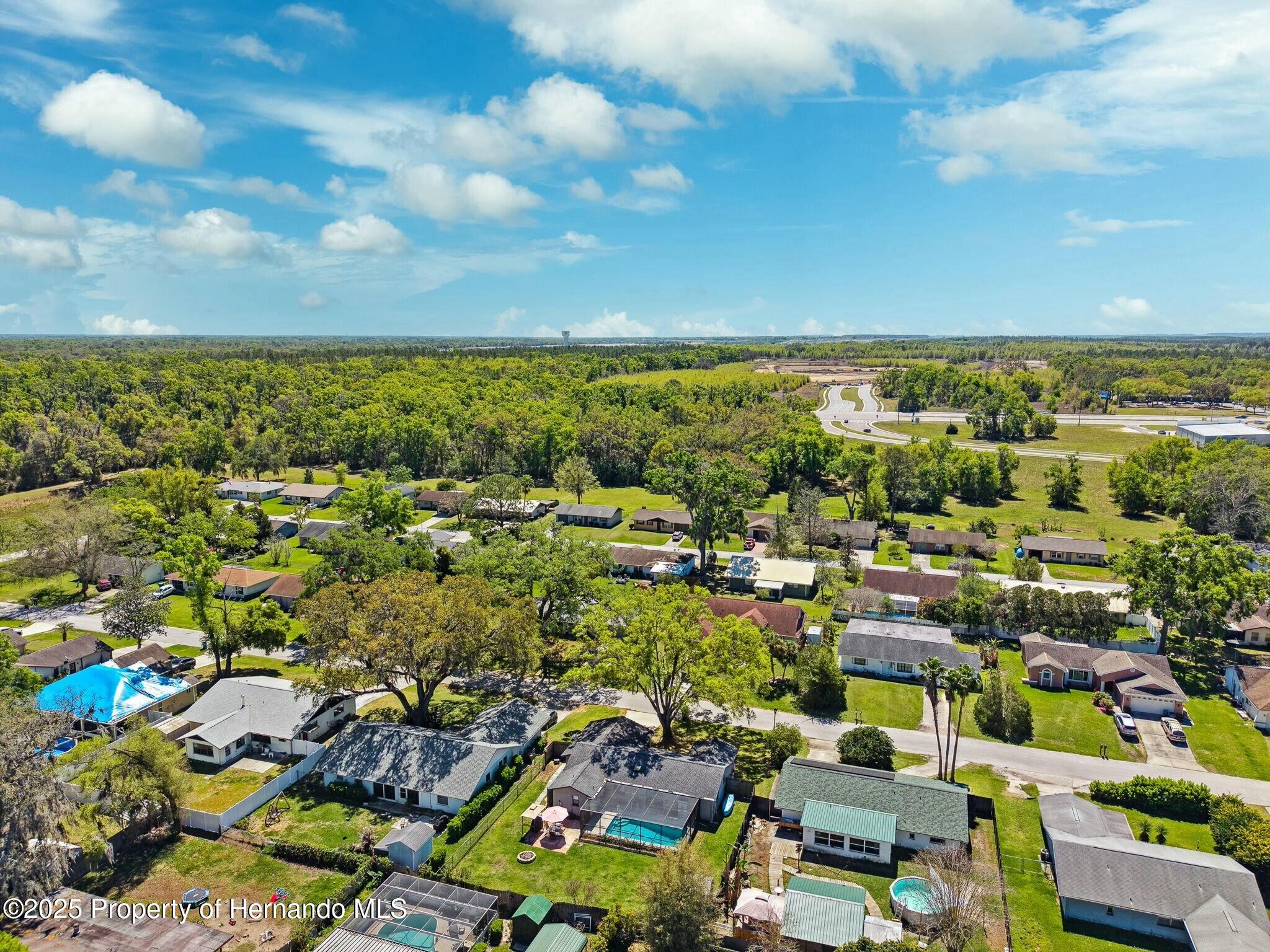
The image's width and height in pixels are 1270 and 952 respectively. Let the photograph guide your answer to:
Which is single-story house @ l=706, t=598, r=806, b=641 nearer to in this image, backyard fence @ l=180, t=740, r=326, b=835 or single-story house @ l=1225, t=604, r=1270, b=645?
backyard fence @ l=180, t=740, r=326, b=835

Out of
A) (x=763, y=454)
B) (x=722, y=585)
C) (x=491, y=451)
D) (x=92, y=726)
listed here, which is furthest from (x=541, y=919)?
(x=491, y=451)

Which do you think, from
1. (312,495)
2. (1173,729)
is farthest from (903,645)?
(312,495)

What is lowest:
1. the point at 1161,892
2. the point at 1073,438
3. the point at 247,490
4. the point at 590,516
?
the point at 1161,892

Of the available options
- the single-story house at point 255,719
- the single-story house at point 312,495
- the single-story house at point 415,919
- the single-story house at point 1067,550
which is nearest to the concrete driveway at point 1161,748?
the single-story house at point 1067,550

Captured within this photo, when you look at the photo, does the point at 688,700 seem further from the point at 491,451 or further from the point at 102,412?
the point at 102,412

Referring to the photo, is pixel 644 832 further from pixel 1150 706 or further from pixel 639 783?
pixel 1150 706

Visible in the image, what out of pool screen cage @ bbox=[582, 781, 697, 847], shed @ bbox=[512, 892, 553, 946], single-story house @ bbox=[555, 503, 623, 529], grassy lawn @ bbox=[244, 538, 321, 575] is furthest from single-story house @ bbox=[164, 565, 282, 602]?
shed @ bbox=[512, 892, 553, 946]

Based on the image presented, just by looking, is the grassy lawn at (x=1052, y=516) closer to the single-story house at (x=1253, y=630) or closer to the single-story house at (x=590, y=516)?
the single-story house at (x=1253, y=630)
